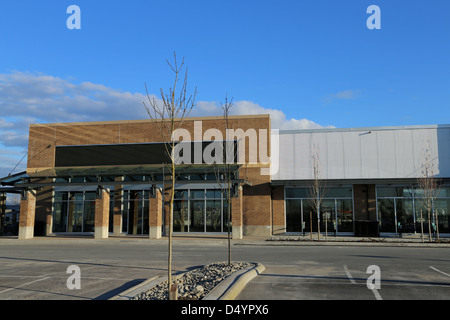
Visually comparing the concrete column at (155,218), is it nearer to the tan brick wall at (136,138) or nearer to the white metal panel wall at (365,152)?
the tan brick wall at (136,138)

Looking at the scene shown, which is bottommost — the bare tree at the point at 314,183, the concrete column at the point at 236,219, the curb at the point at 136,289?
the curb at the point at 136,289

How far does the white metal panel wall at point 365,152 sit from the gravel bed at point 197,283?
19.3 metres

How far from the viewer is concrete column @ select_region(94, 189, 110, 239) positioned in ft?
94.2

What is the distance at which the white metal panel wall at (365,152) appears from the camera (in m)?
29.1

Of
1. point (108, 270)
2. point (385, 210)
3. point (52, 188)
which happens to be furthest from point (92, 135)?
point (385, 210)

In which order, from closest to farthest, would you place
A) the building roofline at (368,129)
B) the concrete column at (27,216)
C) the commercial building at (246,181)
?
1. the commercial building at (246,181)
2. the building roofline at (368,129)
3. the concrete column at (27,216)

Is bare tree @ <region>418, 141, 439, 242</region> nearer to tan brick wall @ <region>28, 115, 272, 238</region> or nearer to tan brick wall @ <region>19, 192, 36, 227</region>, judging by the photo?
tan brick wall @ <region>28, 115, 272, 238</region>

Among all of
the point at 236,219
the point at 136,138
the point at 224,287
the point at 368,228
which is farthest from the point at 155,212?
the point at 224,287

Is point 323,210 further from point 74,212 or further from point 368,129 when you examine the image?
point 74,212

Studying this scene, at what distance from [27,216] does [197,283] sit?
82.5 feet

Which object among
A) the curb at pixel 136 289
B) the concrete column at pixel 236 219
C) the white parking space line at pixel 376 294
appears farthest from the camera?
the concrete column at pixel 236 219

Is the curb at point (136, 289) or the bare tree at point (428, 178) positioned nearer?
the curb at point (136, 289)

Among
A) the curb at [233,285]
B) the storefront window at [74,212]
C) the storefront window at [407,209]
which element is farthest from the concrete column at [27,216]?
the storefront window at [407,209]

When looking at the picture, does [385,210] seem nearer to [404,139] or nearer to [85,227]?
[404,139]
